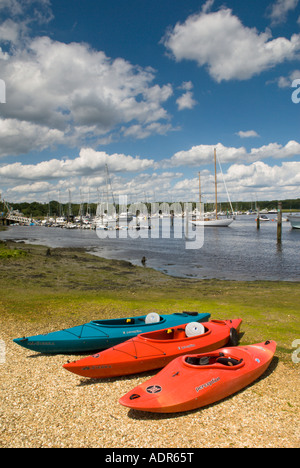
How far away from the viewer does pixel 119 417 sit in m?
5.75

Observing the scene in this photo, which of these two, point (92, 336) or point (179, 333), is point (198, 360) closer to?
point (179, 333)

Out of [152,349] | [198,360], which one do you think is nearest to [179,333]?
[152,349]

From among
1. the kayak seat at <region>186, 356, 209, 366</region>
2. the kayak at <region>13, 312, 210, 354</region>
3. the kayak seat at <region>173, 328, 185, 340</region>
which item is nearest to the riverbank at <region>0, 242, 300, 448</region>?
the kayak at <region>13, 312, 210, 354</region>

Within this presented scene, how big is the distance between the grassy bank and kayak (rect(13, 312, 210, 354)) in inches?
73.8

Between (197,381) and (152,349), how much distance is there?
1.67 meters

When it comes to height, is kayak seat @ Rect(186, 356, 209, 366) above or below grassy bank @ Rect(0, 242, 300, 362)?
above

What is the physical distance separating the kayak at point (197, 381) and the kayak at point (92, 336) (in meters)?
2.21

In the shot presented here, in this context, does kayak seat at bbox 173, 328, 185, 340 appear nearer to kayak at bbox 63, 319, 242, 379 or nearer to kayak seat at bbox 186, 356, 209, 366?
kayak at bbox 63, 319, 242, 379

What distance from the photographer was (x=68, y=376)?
23.9 feet

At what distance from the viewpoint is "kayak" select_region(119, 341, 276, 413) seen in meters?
5.70

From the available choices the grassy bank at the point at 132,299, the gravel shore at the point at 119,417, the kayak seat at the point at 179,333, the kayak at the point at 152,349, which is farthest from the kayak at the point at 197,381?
the grassy bank at the point at 132,299

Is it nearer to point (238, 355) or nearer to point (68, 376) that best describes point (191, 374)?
point (238, 355)

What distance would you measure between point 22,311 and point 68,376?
5.74 meters

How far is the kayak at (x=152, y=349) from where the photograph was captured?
273 inches
